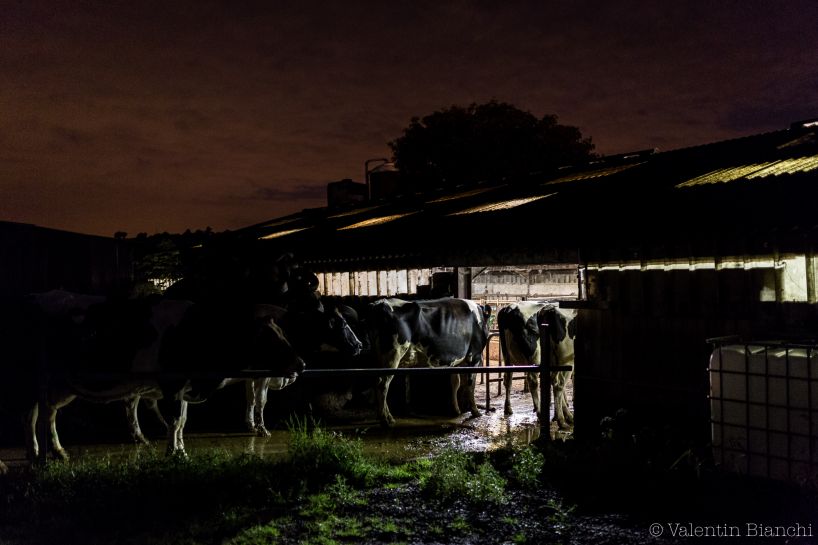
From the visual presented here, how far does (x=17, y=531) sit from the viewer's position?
18.6 ft

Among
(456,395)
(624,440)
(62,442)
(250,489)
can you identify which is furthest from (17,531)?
(456,395)

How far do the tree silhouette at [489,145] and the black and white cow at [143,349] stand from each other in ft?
71.6

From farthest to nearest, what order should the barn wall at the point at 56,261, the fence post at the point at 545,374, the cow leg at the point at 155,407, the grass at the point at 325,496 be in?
the barn wall at the point at 56,261 → the cow leg at the point at 155,407 → the fence post at the point at 545,374 → the grass at the point at 325,496

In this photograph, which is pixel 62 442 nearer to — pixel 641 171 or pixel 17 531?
pixel 17 531

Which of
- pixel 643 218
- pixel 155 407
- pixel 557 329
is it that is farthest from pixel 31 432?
pixel 557 329

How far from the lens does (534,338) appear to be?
12047mm

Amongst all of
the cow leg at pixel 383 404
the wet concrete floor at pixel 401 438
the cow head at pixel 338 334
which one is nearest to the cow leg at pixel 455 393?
the wet concrete floor at pixel 401 438

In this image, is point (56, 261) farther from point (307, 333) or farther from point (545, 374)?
point (545, 374)

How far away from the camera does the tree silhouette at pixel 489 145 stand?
30.0 meters

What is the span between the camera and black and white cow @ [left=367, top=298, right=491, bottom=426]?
1203 centimetres

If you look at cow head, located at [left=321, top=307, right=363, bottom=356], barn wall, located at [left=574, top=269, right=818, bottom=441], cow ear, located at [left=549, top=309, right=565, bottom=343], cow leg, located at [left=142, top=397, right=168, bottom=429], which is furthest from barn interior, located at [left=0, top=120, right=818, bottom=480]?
cow leg, located at [left=142, top=397, right=168, bottom=429]

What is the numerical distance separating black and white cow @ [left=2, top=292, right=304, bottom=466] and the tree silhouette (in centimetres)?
2183

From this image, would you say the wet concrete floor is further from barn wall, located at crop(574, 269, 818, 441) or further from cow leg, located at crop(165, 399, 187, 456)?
barn wall, located at crop(574, 269, 818, 441)

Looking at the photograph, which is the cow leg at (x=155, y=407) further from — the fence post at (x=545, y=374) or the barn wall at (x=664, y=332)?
the barn wall at (x=664, y=332)
